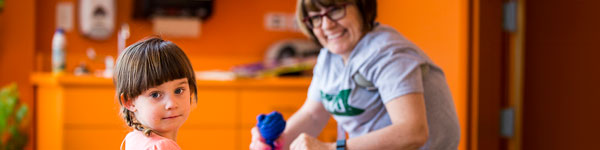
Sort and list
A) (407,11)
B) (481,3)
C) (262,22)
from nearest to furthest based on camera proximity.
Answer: (481,3) < (407,11) < (262,22)

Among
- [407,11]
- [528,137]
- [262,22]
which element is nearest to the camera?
[528,137]

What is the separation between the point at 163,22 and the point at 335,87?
188 cm

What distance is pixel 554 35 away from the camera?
200 centimetres

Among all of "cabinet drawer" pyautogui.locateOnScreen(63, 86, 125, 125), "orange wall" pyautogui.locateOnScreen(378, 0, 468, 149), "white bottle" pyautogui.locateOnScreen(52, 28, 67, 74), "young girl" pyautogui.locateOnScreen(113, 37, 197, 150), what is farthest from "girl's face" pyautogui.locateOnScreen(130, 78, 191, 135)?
"white bottle" pyautogui.locateOnScreen(52, 28, 67, 74)

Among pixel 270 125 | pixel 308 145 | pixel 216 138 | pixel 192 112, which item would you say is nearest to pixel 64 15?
pixel 192 112

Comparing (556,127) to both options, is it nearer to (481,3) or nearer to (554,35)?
(554,35)

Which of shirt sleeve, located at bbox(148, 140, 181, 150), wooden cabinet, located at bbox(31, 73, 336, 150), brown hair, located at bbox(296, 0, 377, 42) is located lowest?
wooden cabinet, located at bbox(31, 73, 336, 150)

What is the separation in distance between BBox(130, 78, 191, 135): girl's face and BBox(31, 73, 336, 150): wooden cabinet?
5.09 ft

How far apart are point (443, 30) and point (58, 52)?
5.54ft

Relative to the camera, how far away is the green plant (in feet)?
7.43

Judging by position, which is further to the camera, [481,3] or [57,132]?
[57,132]

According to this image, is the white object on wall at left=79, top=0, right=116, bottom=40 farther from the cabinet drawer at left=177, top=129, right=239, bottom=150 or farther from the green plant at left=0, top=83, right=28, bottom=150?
the cabinet drawer at left=177, top=129, right=239, bottom=150

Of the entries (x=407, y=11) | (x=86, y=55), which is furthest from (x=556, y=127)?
(x=86, y=55)

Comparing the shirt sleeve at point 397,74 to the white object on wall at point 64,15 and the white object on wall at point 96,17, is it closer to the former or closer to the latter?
the white object on wall at point 96,17
